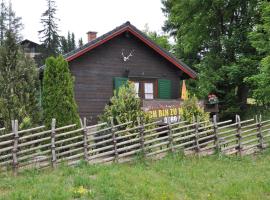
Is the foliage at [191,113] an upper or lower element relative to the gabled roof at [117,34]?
lower

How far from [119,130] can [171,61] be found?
9.71m

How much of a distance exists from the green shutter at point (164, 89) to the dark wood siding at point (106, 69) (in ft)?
1.01

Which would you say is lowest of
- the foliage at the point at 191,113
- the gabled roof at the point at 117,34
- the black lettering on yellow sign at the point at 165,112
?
the black lettering on yellow sign at the point at 165,112

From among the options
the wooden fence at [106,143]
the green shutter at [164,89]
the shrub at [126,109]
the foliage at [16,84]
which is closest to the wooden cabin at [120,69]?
the green shutter at [164,89]

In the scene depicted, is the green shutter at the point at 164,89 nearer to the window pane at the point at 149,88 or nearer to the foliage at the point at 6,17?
the window pane at the point at 149,88

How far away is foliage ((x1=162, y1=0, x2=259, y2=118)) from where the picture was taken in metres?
30.1

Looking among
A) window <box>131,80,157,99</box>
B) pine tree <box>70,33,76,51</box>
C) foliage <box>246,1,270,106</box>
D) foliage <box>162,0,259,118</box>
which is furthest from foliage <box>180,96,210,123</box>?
pine tree <box>70,33,76,51</box>

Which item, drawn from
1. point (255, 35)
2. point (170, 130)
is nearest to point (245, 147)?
point (170, 130)

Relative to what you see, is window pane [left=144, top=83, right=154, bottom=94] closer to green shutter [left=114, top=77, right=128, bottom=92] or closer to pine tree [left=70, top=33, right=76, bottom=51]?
green shutter [left=114, top=77, right=128, bottom=92]

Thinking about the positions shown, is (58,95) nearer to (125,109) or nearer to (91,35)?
(125,109)

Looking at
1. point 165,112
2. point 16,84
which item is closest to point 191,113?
point 165,112

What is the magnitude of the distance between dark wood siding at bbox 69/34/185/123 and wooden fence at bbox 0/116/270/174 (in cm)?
636

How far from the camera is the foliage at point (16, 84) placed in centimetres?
1302

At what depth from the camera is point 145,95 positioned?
2322cm
